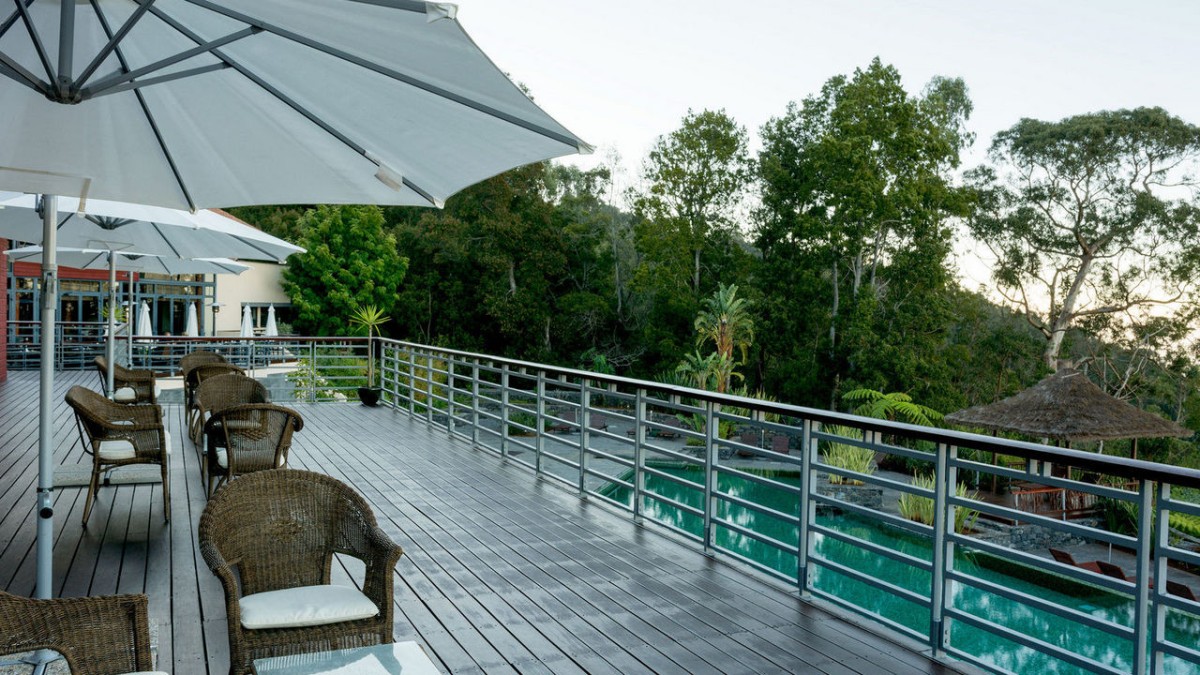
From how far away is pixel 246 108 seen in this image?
332 centimetres

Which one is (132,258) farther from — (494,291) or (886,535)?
(494,291)

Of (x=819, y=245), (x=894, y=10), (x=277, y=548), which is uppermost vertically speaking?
(x=894, y=10)

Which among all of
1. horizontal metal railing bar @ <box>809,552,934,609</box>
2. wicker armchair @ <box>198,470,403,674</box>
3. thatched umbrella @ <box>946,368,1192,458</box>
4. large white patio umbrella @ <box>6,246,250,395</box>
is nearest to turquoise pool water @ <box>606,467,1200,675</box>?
horizontal metal railing bar @ <box>809,552,934,609</box>

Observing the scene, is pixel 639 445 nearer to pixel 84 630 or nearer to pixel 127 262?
pixel 84 630

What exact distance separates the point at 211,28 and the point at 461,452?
6.40 meters

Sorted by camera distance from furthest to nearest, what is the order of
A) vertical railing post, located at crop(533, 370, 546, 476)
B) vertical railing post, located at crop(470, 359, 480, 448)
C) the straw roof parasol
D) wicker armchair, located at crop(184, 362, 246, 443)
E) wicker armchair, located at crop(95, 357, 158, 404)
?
1. the straw roof parasol
2. vertical railing post, located at crop(470, 359, 480, 448)
3. wicker armchair, located at crop(95, 357, 158, 404)
4. wicker armchair, located at crop(184, 362, 246, 443)
5. vertical railing post, located at crop(533, 370, 546, 476)

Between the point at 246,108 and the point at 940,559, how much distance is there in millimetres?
3339

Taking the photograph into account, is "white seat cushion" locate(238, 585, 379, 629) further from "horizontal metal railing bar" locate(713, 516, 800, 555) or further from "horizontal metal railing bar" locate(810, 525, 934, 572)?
"horizontal metal railing bar" locate(713, 516, 800, 555)

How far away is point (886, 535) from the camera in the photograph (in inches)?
497

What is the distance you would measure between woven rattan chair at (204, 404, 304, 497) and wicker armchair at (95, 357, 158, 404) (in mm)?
3528

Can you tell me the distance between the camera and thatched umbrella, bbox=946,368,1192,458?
1590 cm

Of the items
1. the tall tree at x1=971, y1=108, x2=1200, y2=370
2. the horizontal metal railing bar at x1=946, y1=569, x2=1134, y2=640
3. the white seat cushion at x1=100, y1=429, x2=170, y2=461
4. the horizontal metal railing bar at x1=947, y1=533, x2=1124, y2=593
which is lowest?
the horizontal metal railing bar at x1=946, y1=569, x2=1134, y2=640

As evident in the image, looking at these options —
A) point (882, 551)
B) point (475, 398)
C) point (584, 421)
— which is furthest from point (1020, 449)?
point (475, 398)

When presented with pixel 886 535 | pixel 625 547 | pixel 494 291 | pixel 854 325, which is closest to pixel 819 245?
pixel 854 325
